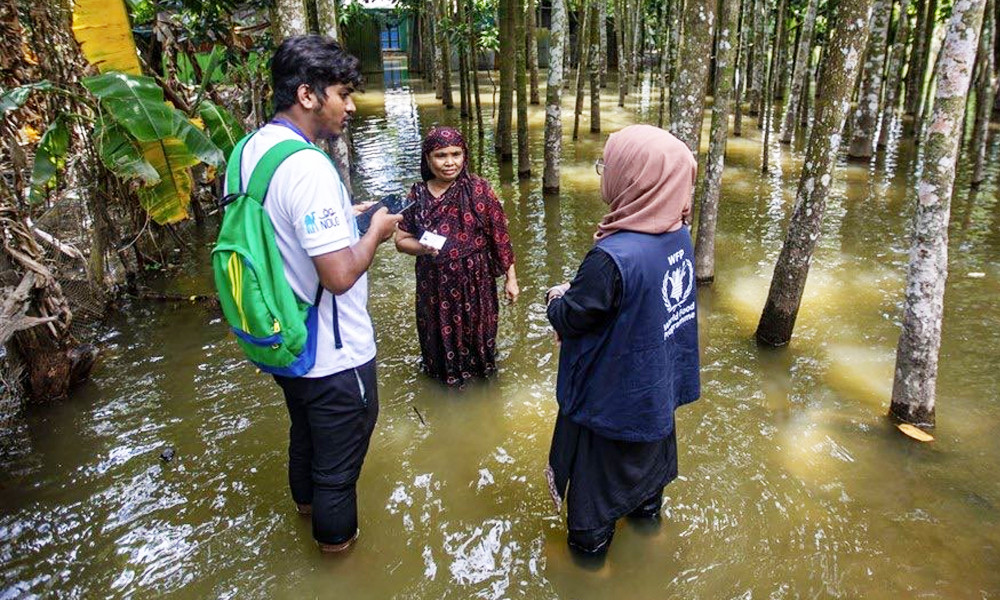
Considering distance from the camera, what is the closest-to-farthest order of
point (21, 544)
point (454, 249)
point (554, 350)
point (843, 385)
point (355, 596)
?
1. point (355, 596)
2. point (21, 544)
3. point (454, 249)
4. point (843, 385)
5. point (554, 350)

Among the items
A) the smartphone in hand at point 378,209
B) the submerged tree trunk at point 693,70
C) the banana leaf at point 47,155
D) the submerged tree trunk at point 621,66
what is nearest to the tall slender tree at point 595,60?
the submerged tree trunk at point 621,66

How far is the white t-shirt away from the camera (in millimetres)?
2051

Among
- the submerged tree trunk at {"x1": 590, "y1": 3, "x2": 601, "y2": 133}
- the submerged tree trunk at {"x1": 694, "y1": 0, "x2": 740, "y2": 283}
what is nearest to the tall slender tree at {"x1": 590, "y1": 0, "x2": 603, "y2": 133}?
the submerged tree trunk at {"x1": 590, "y1": 3, "x2": 601, "y2": 133}

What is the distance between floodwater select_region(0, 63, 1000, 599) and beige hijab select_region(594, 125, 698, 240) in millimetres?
1554

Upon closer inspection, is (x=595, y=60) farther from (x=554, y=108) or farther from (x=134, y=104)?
(x=134, y=104)

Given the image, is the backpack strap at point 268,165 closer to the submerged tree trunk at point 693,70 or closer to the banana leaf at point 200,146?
the banana leaf at point 200,146

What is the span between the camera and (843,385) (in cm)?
423

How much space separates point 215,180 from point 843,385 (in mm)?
7159

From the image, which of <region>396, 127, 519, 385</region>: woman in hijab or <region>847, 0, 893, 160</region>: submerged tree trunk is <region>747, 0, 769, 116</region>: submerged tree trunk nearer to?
<region>847, 0, 893, 160</region>: submerged tree trunk

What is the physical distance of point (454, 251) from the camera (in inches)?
156

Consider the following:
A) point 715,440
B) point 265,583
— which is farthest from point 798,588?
point 265,583

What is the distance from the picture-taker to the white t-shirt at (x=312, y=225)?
2.05 m

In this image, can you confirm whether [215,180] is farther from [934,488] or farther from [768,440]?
[934,488]

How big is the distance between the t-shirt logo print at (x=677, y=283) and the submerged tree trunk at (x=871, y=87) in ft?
26.1
